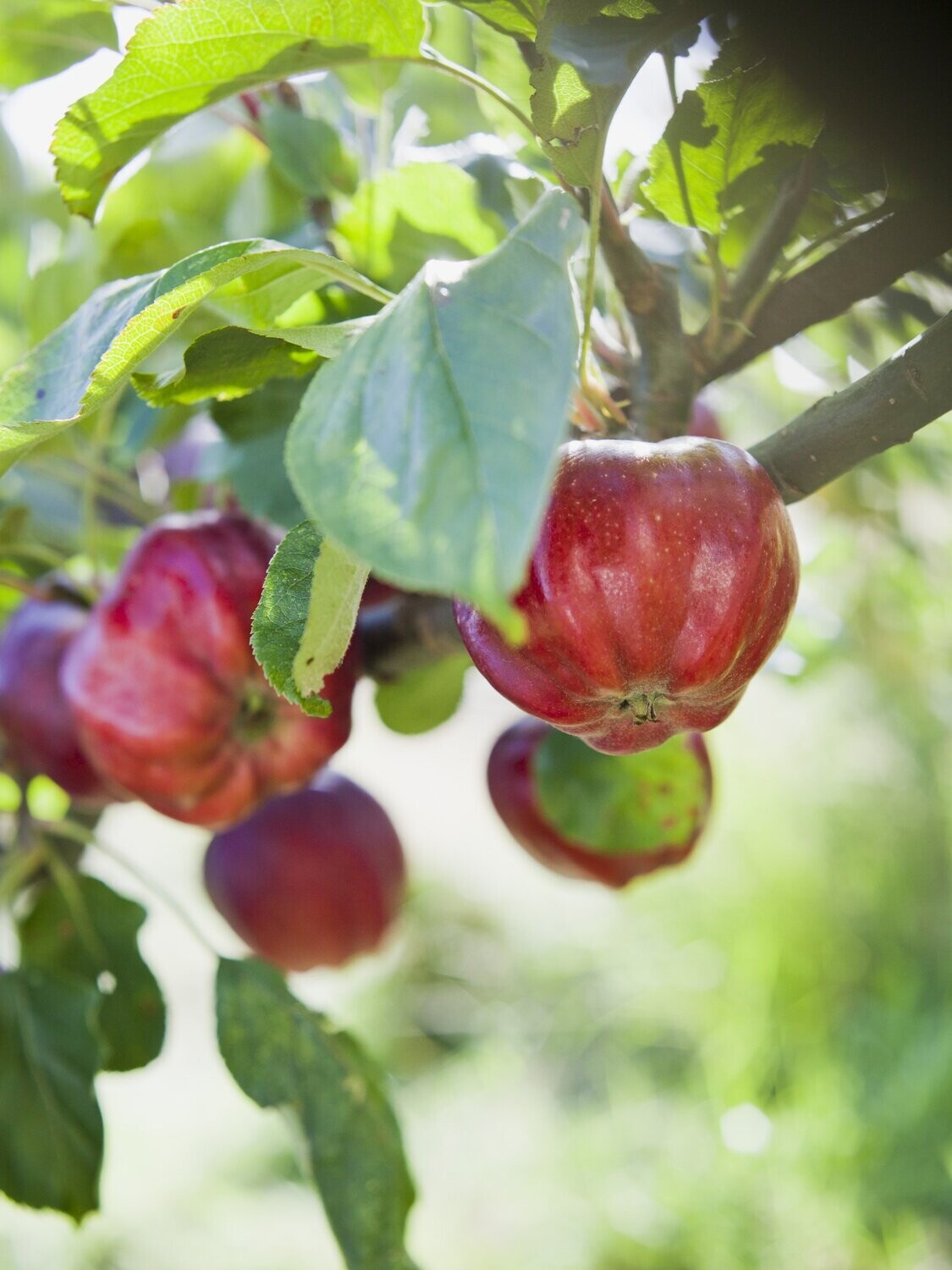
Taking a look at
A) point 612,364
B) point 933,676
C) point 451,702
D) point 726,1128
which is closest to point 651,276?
point 612,364

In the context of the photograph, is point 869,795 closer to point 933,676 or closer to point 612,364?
point 933,676

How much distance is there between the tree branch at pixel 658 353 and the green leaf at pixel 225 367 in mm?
107

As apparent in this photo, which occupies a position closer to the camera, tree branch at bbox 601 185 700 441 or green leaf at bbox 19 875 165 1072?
tree branch at bbox 601 185 700 441

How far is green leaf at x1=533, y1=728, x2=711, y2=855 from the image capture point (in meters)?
0.52

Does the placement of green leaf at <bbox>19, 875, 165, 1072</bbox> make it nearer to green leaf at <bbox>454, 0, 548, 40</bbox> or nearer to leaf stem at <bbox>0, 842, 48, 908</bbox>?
leaf stem at <bbox>0, 842, 48, 908</bbox>

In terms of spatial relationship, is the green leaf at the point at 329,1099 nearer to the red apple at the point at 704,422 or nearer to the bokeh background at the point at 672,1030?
the red apple at the point at 704,422

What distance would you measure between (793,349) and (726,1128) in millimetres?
1723

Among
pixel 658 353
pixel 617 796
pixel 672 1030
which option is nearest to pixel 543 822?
pixel 617 796

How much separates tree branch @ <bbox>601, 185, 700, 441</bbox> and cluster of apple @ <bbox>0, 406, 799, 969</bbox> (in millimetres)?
70

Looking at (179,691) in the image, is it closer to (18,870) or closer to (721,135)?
(18,870)

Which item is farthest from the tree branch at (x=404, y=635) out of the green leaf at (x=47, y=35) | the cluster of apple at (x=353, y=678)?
the green leaf at (x=47, y=35)

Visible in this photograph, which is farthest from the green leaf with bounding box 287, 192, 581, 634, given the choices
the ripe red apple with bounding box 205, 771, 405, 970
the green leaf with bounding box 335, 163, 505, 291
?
the ripe red apple with bounding box 205, 771, 405, 970

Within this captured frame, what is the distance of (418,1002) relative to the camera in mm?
2865

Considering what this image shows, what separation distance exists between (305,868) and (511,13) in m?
0.48
